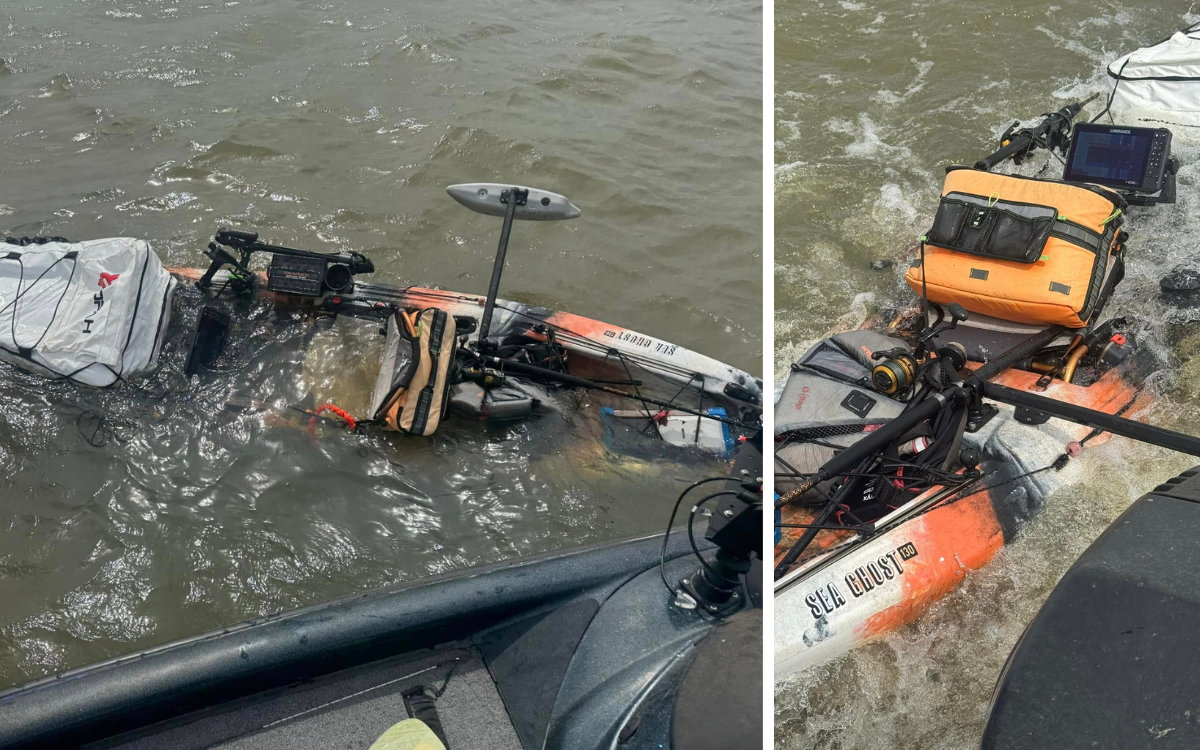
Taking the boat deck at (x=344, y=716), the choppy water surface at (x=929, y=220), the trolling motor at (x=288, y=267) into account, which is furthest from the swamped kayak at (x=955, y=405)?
the trolling motor at (x=288, y=267)

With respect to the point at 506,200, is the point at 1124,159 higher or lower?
higher

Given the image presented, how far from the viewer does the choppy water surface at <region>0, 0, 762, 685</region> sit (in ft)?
13.4

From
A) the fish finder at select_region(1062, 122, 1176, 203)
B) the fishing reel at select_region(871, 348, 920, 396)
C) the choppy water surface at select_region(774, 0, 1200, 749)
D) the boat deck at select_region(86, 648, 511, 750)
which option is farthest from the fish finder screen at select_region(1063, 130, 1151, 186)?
the boat deck at select_region(86, 648, 511, 750)

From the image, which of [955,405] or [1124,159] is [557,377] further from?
[1124,159]

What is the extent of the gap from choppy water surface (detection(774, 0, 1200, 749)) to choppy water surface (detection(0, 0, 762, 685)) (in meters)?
0.52

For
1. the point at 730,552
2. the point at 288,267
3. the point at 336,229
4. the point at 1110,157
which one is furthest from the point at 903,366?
the point at 336,229

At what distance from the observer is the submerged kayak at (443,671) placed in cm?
221

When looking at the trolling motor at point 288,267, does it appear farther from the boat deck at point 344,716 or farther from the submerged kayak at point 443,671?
the boat deck at point 344,716

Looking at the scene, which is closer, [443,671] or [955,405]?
[443,671]

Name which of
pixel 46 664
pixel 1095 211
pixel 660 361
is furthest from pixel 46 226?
pixel 1095 211

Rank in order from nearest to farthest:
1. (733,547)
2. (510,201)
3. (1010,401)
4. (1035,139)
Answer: (733,547)
(1010,401)
(510,201)
(1035,139)

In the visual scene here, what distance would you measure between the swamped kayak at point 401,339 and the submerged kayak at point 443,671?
1.89m

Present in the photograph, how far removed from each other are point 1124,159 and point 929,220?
4.60 ft

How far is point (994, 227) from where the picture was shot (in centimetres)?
439
